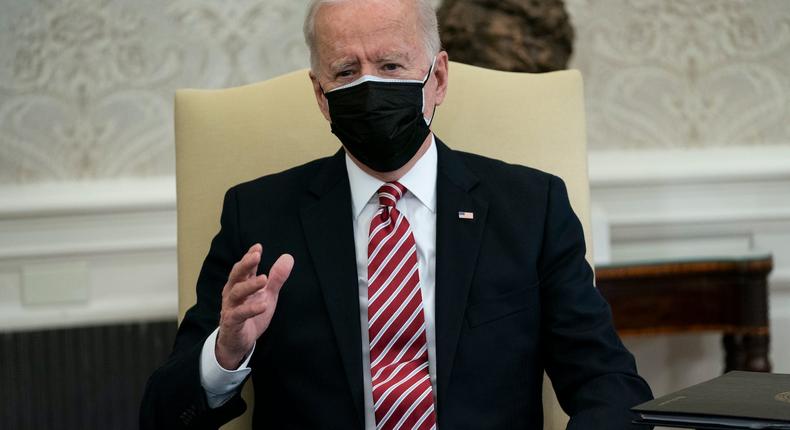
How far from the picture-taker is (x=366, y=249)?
A: 1.69m

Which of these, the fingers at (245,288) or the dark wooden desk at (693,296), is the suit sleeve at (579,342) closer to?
the fingers at (245,288)

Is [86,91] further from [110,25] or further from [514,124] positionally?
[514,124]

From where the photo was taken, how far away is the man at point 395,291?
1.59 m

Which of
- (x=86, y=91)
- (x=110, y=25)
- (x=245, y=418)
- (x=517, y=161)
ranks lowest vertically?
(x=245, y=418)

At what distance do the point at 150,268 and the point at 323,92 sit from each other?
4.95 feet

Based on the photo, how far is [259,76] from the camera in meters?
3.10

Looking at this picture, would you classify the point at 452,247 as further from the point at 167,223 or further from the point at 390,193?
the point at 167,223

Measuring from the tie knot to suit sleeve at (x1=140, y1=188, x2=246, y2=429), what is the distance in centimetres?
24

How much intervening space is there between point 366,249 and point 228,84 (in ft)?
5.03

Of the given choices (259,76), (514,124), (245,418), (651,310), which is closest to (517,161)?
(514,124)

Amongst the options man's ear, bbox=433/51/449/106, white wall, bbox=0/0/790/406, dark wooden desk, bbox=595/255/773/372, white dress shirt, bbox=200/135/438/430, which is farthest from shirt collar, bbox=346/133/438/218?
white wall, bbox=0/0/790/406

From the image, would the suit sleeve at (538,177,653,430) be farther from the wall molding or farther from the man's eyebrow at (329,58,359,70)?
the wall molding

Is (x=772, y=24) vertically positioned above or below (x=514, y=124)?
above

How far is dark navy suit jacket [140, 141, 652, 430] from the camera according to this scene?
1588mm
